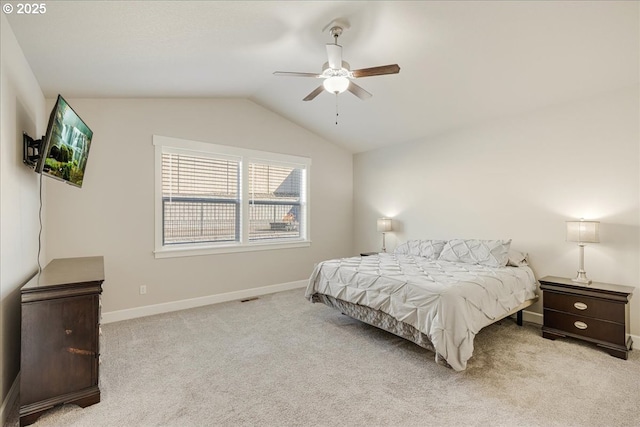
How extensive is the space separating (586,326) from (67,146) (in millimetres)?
5052

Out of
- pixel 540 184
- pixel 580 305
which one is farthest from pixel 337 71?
pixel 580 305

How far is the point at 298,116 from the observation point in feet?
16.6

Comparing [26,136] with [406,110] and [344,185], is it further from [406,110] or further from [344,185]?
[344,185]

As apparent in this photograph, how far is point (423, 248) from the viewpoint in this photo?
455 cm

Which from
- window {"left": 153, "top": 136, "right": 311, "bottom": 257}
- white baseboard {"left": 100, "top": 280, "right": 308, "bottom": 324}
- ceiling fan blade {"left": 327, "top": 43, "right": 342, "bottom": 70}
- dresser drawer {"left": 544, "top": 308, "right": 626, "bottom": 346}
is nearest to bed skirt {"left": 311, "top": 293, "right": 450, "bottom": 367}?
white baseboard {"left": 100, "top": 280, "right": 308, "bottom": 324}

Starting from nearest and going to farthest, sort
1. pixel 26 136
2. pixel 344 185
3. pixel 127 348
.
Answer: pixel 26 136
pixel 127 348
pixel 344 185

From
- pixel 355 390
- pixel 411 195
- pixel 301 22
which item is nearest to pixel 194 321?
pixel 355 390

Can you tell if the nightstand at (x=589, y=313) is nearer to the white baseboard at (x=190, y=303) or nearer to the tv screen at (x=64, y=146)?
the white baseboard at (x=190, y=303)

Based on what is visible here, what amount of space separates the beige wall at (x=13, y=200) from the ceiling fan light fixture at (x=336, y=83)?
2.22 metres

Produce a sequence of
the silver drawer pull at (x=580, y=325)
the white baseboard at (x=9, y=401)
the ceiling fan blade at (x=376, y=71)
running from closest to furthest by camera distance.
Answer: the white baseboard at (x=9, y=401), the ceiling fan blade at (x=376, y=71), the silver drawer pull at (x=580, y=325)

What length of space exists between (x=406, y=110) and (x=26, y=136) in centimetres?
409

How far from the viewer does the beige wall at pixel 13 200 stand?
1.95 metres

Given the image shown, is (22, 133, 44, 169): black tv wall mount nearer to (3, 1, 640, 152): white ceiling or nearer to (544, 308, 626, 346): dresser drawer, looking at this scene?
(3, 1, 640, 152): white ceiling

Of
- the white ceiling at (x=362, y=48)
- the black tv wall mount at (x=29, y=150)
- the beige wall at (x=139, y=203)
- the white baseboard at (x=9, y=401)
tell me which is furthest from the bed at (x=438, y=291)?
the black tv wall mount at (x=29, y=150)
